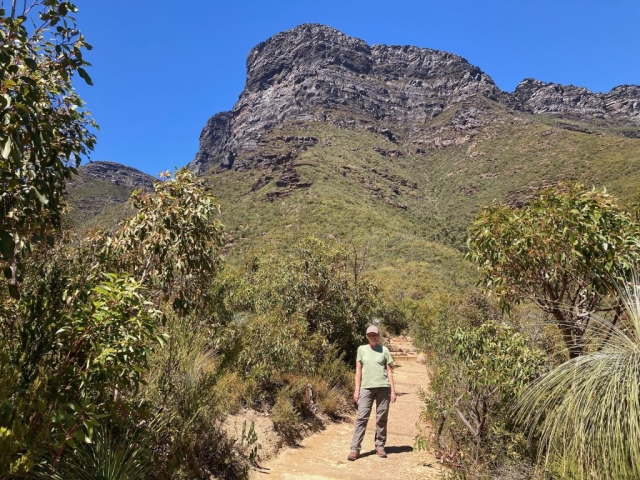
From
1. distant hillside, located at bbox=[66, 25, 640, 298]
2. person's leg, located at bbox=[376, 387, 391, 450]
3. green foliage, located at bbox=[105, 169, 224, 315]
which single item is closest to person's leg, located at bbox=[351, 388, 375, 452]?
person's leg, located at bbox=[376, 387, 391, 450]

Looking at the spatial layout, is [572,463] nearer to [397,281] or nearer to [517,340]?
[517,340]

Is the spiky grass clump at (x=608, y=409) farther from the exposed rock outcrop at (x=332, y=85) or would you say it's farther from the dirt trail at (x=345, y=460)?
the exposed rock outcrop at (x=332, y=85)

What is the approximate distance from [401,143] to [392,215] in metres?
52.6

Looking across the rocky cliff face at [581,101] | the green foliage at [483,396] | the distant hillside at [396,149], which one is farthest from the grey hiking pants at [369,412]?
the rocky cliff face at [581,101]

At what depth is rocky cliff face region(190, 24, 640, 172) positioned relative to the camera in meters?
119

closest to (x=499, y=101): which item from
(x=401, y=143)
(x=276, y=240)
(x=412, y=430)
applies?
(x=401, y=143)

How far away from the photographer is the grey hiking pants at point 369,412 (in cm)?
602

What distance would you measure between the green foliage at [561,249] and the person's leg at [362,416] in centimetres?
247

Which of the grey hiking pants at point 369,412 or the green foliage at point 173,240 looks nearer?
the green foliage at point 173,240

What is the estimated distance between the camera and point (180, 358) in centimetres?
473

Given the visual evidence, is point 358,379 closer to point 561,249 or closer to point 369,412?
point 369,412

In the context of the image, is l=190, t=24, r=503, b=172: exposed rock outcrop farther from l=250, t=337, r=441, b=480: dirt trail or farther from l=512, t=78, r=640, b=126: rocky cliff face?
l=250, t=337, r=441, b=480: dirt trail

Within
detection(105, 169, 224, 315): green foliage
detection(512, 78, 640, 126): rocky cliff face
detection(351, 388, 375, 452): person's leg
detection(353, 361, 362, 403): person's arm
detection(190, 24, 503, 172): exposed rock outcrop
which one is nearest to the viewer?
detection(105, 169, 224, 315): green foliage

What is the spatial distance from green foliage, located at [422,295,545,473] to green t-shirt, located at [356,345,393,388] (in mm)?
960
